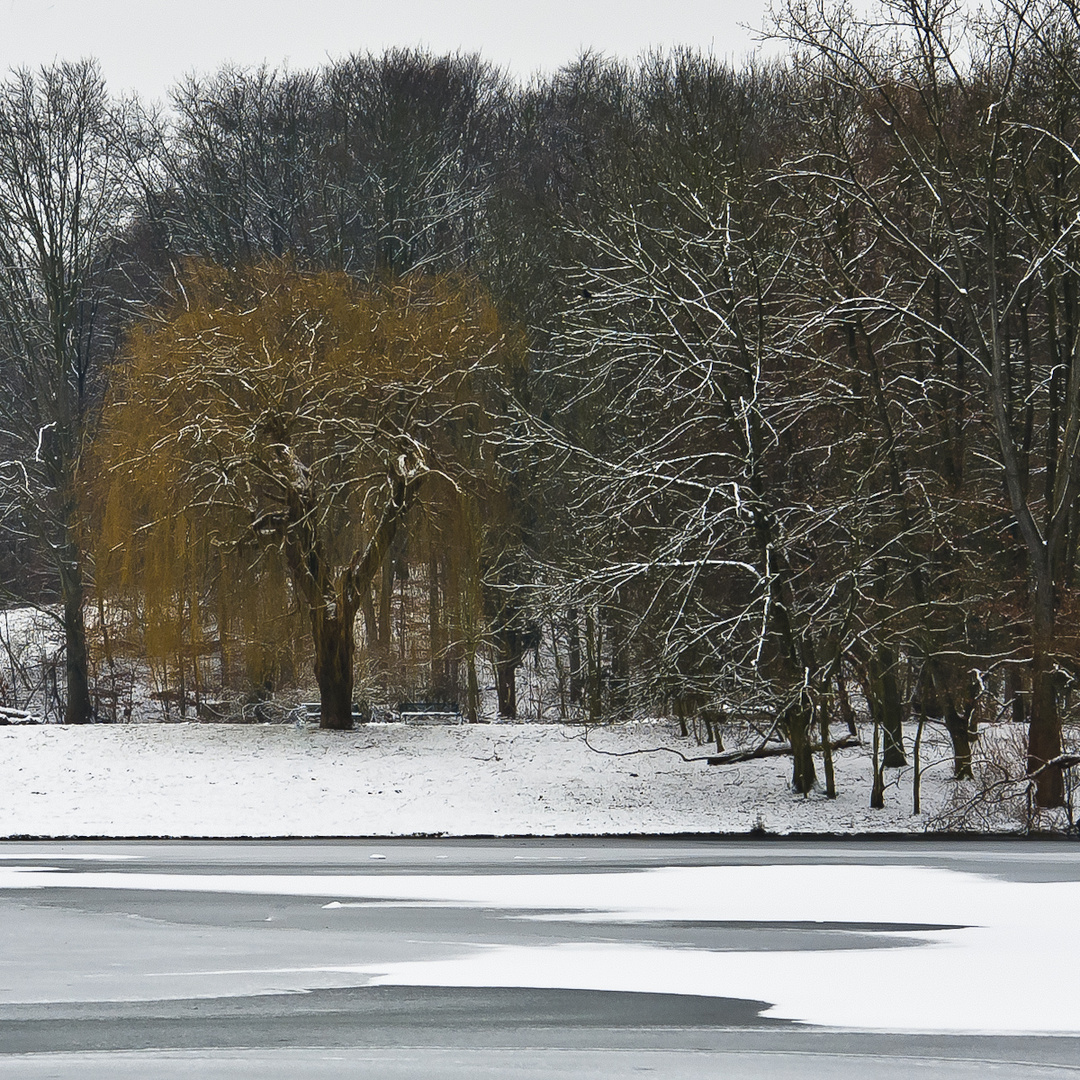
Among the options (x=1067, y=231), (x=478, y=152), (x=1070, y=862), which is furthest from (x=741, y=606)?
(x=478, y=152)

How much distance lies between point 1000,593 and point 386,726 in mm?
13095

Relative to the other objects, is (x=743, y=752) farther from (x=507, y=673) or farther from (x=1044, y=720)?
(x=507, y=673)

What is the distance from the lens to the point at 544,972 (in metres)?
8.56

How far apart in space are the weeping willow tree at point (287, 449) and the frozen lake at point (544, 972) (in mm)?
12823

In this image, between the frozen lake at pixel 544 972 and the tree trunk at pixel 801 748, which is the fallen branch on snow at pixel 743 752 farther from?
the frozen lake at pixel 544 972

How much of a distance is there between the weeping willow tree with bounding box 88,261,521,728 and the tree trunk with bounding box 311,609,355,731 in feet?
0.09

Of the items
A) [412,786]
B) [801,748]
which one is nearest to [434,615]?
[412,786]

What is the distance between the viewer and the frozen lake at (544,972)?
6613 millimetres

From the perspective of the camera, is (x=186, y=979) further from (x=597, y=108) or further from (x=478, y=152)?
(x=478, y=152)

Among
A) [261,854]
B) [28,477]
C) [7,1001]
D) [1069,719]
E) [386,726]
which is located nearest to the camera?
[7,1001]

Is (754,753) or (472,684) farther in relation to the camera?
(472,684)

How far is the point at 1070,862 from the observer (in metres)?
14.9

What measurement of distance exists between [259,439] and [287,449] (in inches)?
21.7

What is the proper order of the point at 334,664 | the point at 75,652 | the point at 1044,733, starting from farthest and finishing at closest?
the point at 75,652
the point at 334,664
the point at 1044,733
